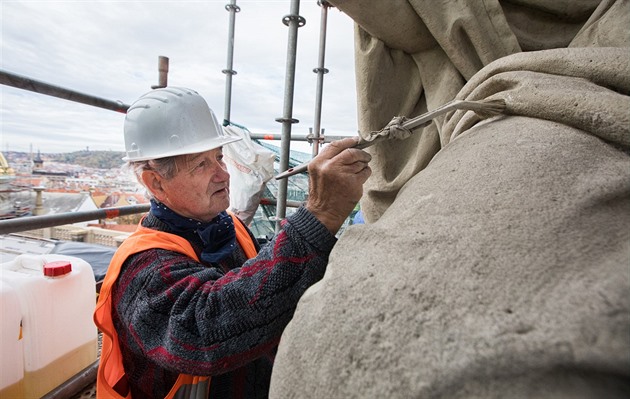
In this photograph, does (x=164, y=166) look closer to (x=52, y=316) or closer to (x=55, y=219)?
(x=55, y=219)

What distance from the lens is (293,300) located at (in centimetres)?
98

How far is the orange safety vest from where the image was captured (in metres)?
1.16

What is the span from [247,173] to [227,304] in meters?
2.31

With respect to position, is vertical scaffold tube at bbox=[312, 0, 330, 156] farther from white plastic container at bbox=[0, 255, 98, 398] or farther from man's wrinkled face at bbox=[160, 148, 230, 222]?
white plastic container at bbox=[0, 255, 98, 398]

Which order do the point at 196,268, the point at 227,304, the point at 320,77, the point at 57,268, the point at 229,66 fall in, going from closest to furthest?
1. the point at 227,304
2. the point at 196,268
3. the point at 57,268
4. the point at 320,77
5. the point at 229,66

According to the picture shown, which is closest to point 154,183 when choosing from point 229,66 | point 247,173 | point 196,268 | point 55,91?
point 196,268

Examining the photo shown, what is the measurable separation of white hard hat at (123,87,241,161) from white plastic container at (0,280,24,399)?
0.92 metres

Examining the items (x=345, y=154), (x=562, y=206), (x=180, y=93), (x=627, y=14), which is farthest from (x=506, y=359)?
(x=180, y=93)

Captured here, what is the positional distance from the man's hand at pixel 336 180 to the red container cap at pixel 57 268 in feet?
5.12

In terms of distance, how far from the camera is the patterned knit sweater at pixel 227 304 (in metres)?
0.97

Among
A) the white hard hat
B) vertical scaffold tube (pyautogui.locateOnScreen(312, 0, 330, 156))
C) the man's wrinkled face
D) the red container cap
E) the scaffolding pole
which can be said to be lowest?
the red container cap

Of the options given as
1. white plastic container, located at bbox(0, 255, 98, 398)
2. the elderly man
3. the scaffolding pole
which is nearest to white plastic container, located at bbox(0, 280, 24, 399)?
white plastic container, located at bbox(0, 255, 98, 398)

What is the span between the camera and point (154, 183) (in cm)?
143

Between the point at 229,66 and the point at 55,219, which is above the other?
the point at 229,66
